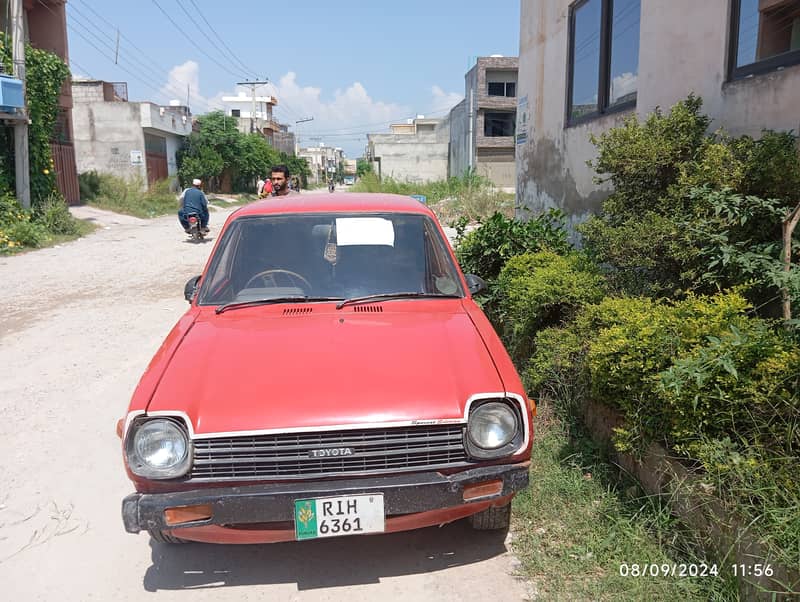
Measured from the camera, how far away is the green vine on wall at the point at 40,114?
695 inches

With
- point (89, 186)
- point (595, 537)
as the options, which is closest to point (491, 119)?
point (89, 186)

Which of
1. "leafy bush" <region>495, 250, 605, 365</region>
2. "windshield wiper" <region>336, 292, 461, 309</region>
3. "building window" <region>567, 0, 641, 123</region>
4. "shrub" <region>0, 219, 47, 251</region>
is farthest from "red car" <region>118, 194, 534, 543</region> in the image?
"shrub" <region>0, 219, 47, 251</region>

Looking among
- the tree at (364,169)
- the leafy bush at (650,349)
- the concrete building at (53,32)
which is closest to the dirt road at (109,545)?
the leafy bush at (650,349)

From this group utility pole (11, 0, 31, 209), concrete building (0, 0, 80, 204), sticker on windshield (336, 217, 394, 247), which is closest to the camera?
sticker on windshield (336, 217, 394, 247)

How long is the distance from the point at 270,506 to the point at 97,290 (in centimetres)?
877

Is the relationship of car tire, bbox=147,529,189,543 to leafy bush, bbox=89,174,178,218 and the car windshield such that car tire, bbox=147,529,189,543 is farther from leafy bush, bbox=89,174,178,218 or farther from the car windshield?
leafy bush, bbox=89,174,178,218

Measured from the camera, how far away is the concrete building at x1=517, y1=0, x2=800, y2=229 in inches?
172

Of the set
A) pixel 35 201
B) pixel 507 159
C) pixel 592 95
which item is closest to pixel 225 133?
pixel 507 159

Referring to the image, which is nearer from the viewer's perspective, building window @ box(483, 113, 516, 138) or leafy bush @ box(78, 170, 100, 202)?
leafy bush @ box(78, 170, 100, 202)

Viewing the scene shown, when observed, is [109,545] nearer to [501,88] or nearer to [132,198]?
[132,198]

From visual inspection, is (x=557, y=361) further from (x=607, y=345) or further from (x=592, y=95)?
(x=592, y=95)

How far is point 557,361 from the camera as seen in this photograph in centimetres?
420
